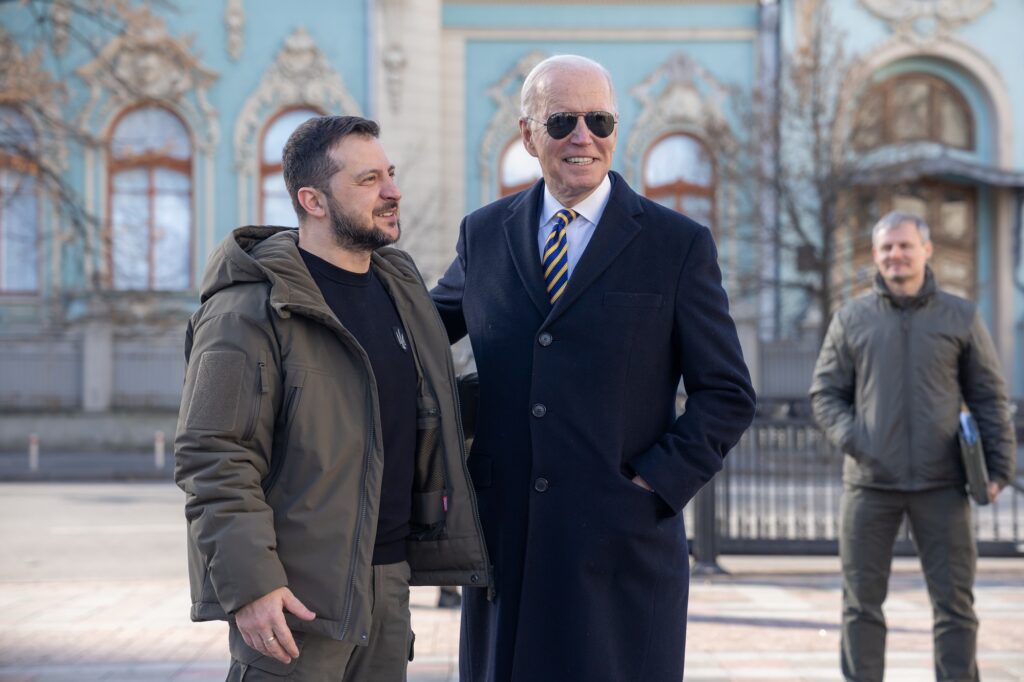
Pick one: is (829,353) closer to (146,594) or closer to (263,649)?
(263,649)

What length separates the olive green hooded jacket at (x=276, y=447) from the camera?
302 centimetres

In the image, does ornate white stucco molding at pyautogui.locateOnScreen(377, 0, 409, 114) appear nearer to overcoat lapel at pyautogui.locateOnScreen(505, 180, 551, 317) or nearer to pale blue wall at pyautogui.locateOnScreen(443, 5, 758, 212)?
pale blue wall at pyautogui.locateOnScreen(443, 5, 758, 212)

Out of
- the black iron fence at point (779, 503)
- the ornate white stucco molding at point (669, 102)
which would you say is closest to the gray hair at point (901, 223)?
the black iron fence at point (779, 503)

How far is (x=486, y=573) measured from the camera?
3426 mm

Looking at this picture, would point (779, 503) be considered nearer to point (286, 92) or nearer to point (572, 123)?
point (572, 123)

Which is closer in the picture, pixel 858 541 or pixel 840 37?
pixel 858 541

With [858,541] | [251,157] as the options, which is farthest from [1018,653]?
[251,157]

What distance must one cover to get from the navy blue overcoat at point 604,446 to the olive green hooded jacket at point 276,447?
0.97 ft

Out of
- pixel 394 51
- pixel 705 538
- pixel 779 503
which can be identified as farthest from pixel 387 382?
pixel 394 51

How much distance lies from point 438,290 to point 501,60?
73.1ft

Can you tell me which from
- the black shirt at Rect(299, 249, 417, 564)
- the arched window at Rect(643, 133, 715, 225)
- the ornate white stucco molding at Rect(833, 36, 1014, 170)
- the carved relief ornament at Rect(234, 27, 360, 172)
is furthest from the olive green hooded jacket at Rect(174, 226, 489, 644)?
the ornate white stucco molding at Rect(833, 36, 1014, 170)

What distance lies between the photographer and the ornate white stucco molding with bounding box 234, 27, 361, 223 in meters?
25.1

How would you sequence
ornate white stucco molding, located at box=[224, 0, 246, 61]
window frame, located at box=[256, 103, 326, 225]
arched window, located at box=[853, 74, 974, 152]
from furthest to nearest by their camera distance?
window frame, located at box=[256, 103, 326, 225] → ornate white stucco molding, located at box=[224, 0, 246, 61] → arched window, located at box=[853, 74, 974, 152]

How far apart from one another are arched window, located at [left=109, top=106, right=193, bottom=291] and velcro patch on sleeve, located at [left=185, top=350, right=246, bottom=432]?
22.9m
